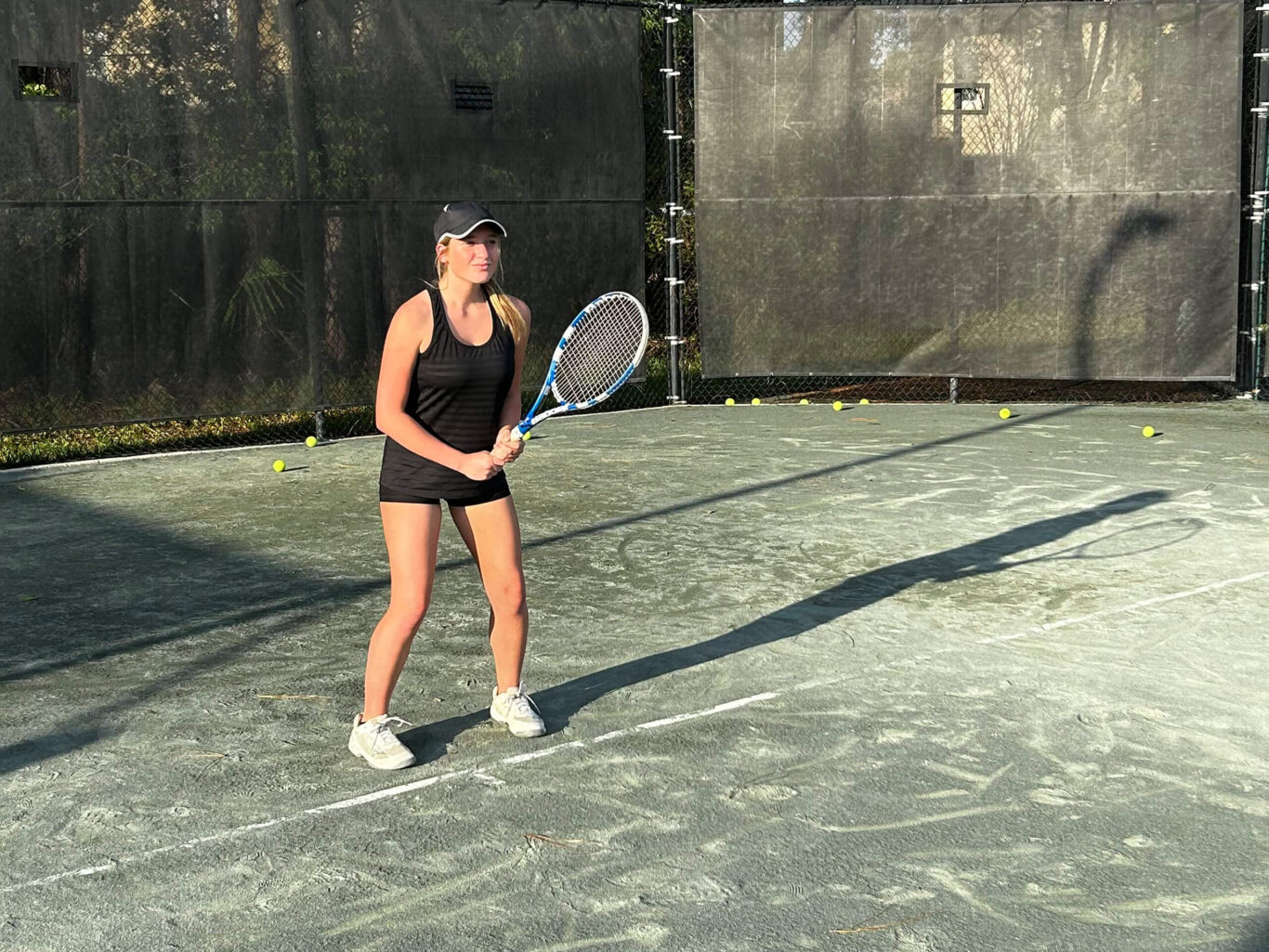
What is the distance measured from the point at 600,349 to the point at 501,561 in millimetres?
1537

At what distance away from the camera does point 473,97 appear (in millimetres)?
11836

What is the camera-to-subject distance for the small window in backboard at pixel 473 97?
11773 millimetres

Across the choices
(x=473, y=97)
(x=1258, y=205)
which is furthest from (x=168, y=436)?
(x=1258, y=205)

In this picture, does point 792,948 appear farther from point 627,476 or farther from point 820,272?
point 820,272

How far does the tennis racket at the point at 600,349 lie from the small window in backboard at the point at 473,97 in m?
6.29

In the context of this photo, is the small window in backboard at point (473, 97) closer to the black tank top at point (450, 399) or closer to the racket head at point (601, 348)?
the racket head at point (601, 348)

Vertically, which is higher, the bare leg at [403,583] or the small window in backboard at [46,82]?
the small window in backboard at [46,82]

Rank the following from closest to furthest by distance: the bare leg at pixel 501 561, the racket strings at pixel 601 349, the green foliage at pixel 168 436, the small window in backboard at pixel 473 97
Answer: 1. the bare leg at pixel 501 561
2. the racket strings at pixel 601 349
3. the green foliage at pixel 168 436
4. the small window in backboard at pixel 473 97

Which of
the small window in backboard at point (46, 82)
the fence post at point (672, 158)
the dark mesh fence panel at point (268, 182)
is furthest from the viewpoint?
the fence post at point (672, 158)

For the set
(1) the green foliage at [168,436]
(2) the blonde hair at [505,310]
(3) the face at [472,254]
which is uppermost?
(3) the face at [472,254]

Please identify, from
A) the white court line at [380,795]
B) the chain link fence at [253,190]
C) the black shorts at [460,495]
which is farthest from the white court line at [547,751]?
the chain link fence at [253,190]

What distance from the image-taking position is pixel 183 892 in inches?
148

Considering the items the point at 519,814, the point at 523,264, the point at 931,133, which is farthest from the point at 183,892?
the point at 931,133

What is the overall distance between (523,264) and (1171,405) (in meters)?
5.70
